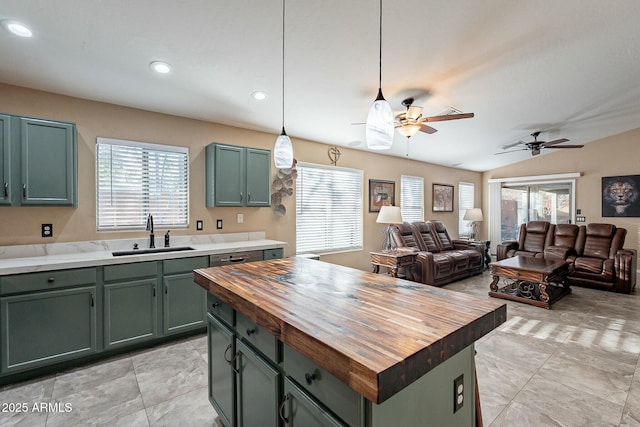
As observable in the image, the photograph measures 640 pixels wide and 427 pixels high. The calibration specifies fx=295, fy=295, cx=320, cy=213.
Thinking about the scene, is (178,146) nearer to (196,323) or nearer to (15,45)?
(15,45)

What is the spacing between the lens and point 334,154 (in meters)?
5.16

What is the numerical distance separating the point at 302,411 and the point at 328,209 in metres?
4.10

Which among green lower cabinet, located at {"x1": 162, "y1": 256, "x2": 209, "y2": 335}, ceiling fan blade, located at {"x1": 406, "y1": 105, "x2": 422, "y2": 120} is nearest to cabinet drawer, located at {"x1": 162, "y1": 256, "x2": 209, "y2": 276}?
green lower cabinet, located at {"x1": 162, "y1": 256, "x2": 209, "y2": 335}

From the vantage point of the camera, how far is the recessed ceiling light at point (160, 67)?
99.0 inches

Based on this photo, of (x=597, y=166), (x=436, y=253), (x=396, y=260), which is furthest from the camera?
(x=597, y=166)

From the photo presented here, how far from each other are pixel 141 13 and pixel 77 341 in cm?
262

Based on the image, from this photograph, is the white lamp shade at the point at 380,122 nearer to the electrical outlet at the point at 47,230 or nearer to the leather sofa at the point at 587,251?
the electrical outlet at the point at 47,230

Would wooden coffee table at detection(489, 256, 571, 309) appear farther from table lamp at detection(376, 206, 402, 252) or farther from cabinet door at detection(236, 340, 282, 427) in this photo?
cabinet door at detection(236, 340, 282, 427)

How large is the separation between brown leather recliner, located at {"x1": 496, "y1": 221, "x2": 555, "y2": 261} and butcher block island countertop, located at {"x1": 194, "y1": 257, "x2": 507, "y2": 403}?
5.46m

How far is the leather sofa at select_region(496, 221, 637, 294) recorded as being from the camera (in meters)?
4.73

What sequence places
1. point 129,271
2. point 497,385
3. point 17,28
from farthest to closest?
point 129,271, point 497,385, point 17,28

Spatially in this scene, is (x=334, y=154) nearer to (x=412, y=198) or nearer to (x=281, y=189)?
(x=281, y=189)

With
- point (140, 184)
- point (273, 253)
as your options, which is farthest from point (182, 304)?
point (140, 184)

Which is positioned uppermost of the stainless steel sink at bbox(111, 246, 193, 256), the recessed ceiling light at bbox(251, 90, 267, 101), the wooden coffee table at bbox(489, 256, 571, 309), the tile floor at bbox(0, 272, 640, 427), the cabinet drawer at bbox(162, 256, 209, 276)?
the recessed ceiling light at bbox(251, 90, 267, 101)
